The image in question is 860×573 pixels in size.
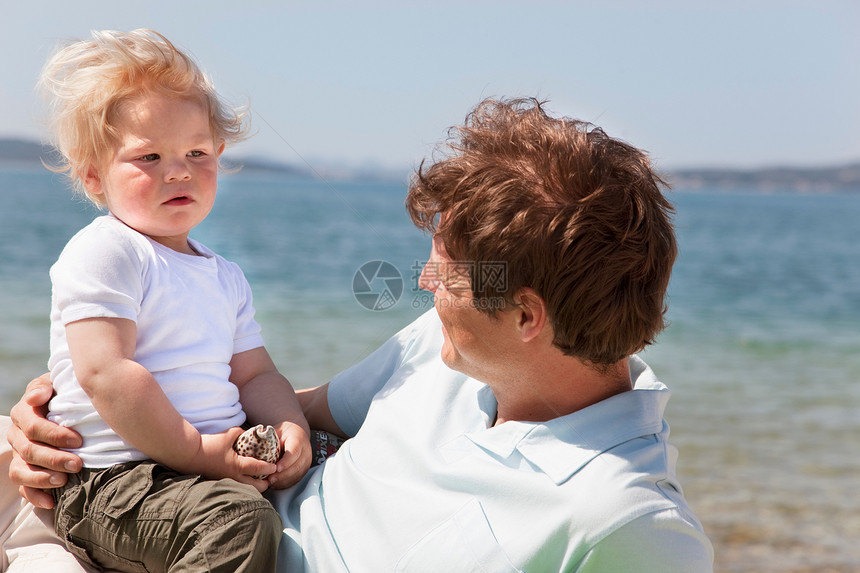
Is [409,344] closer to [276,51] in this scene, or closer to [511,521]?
[511,521]

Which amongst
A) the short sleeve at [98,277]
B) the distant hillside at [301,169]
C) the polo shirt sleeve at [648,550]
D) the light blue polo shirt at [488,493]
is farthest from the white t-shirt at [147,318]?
the polo shirt sleeve at [648,550]

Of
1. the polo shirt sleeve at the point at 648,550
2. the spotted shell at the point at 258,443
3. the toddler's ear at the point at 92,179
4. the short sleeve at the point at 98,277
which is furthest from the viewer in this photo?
the toddler's ear at the point at 92,179

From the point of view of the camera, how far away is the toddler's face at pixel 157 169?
1500mm

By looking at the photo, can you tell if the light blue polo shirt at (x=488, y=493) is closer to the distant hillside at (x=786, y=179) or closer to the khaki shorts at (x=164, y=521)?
the khaki shorts at (x=164, y=521)

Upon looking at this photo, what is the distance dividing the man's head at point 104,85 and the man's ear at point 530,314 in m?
0.81

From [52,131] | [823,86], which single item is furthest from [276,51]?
[823,86]

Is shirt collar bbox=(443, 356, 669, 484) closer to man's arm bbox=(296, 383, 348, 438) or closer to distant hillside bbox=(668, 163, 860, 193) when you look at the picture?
man's arm bbox=(296, 383, 348, 438)

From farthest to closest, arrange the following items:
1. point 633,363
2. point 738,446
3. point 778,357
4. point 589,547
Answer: point 778,357
point 738,446
point 633,363
point 589,547

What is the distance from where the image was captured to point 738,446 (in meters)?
4.64

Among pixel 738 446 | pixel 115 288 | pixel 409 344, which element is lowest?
pixel 738 446

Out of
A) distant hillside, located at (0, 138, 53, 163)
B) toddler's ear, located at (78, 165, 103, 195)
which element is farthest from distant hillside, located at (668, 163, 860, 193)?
toddler's ear, located at (78, 165, 103, 195)

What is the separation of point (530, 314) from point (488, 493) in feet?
1.15

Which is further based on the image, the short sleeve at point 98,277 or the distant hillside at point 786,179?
the distant hillside at point 786,179

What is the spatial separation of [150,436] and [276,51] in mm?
23147
